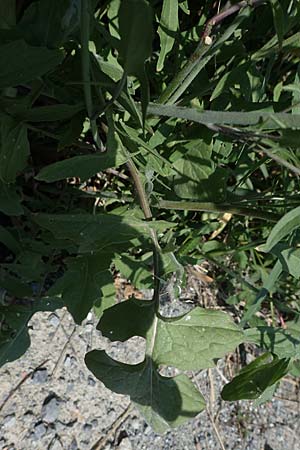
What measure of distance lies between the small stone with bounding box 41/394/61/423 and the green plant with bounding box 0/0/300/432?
24 centimetres

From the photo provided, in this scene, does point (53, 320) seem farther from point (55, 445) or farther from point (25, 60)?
point (25, 60)

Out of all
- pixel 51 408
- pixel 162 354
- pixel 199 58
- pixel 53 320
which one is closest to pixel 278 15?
pixel 199 58

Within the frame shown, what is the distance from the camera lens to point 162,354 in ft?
3.78

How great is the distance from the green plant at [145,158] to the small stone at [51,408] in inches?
9.3

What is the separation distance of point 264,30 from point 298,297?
732mm

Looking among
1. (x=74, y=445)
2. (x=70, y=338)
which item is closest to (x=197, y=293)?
(x=70, y=338)

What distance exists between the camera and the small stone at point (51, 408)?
162cm

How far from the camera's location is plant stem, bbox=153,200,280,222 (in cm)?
109

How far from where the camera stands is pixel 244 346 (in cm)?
194

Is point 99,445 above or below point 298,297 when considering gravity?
below

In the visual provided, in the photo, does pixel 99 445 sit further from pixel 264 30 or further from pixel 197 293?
pixel 264 30

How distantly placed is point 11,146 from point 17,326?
1.44 feet

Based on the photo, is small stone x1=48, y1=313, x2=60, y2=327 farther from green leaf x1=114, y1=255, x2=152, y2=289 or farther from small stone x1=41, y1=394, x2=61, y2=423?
green leaf x1=114, y1=255, x2=152, y2=289

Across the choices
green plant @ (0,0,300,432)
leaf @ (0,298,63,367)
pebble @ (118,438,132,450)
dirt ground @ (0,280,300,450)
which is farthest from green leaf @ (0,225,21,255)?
pebble @ (118,438,132,450)
